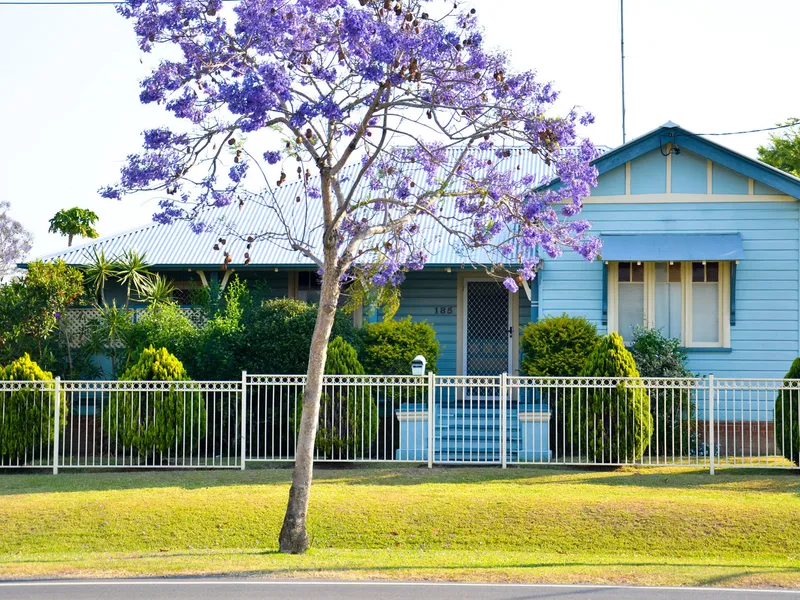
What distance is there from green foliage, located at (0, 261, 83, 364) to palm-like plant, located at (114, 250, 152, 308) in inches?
47.8

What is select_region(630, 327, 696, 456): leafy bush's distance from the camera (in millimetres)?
18375

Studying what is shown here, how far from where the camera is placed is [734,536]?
13.1 m

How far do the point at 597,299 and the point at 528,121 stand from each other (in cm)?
798

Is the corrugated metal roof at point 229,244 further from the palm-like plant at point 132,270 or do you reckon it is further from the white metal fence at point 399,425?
the white metal fence at point 399,425

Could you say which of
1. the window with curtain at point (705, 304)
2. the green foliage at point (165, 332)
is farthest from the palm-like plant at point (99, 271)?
the window with curtain at point (705, 304)

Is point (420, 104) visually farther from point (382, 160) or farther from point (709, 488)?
point (709, 488)

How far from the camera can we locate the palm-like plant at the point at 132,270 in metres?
21.6

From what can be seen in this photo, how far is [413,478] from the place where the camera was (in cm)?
1627

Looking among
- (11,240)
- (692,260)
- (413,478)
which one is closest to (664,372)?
(692,260)

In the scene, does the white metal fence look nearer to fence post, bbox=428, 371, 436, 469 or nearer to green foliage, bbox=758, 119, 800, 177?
fence post, bbox=428, 371, 436, 469

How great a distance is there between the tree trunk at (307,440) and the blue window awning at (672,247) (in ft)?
27.5

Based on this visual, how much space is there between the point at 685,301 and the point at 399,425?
19.8ft

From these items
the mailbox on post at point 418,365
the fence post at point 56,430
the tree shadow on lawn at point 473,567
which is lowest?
the tree shadow on lawn at point 473,567

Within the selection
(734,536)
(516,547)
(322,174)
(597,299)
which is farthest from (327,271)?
(597,299)
